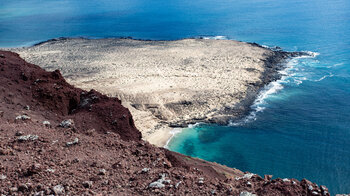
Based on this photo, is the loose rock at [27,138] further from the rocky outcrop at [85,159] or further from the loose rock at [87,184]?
the loose rock at [87,184]

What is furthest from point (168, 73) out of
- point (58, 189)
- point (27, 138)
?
point (58, 189)

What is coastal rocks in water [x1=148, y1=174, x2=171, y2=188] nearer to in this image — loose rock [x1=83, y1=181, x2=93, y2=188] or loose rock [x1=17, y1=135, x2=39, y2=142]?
loose rock [x1=83, y1=181, x2=93, y2=188]

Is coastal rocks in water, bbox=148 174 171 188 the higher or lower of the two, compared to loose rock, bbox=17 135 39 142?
lower

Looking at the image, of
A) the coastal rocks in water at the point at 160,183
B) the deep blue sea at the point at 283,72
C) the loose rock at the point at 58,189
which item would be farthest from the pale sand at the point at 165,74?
the loose rock at the point at 58,189

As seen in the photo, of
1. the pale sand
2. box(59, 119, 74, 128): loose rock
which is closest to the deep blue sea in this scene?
the pale sand

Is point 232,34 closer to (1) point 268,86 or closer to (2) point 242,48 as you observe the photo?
(2) point 242,48

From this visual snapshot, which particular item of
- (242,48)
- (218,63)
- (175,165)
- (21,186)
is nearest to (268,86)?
(218,63)

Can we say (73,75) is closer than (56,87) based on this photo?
No

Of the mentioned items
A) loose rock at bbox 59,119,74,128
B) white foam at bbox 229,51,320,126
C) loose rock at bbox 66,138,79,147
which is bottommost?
white foam at bbox 229,51,320,126
